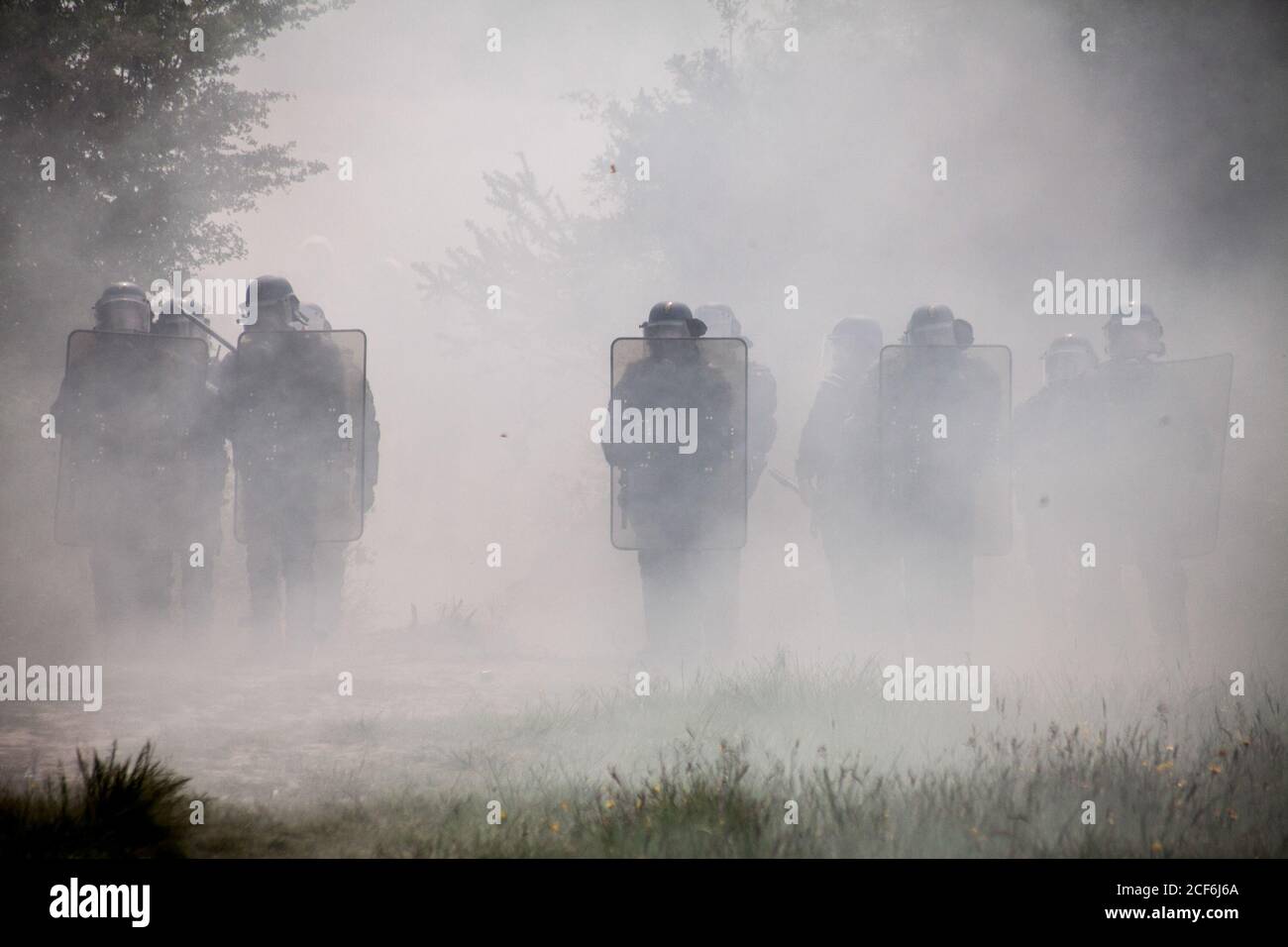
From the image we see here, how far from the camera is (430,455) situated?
2397 centimetres

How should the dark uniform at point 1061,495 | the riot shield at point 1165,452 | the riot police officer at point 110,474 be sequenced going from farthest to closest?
the dark uniform at point 1061,495
the riot police officer at point 110,474
the riot shield at point 1165,452

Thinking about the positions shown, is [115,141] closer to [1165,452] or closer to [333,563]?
[333,563]

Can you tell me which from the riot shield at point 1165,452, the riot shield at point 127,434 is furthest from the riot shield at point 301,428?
the riot shield at point 1165,452

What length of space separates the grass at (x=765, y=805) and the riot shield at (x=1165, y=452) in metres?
2.66

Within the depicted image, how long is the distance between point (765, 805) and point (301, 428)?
15.9 feet

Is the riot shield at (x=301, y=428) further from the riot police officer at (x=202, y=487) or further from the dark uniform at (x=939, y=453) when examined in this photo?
the dark uniform at (x=939, y=453)

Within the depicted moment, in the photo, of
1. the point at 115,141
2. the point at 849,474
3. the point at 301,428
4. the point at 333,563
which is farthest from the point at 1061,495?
the point at 115,141

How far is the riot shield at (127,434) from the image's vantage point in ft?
24.0

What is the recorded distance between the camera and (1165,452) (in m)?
7.22

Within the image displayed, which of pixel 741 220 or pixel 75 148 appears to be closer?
pixel 75 148
